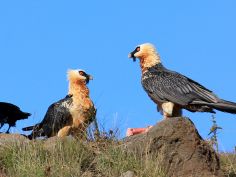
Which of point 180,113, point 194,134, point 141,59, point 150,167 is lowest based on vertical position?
point 150,167

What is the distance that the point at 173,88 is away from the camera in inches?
501

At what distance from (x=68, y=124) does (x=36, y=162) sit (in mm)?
3694

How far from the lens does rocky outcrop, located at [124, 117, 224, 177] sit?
34.1 ft

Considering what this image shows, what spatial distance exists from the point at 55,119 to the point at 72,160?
366cm

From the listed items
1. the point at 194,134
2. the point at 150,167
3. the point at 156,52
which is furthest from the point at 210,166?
the point at 156,52

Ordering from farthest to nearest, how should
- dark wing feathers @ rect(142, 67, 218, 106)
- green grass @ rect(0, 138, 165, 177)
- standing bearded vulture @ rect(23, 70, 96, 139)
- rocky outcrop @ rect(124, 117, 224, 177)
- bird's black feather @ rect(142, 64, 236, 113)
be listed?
standing bearded vulture @ rect(23, 70, 96, 139), dark wing feathers @ rect(142, 67, 218, 106), bird's black feather @ rect(142, 64, 236, 113), rocky outcrop @ rect(124, 117, 224, 177), green grass @ rect(0, 138, 165, 177)

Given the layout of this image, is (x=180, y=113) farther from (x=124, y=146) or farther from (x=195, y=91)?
(x=124, y=146)

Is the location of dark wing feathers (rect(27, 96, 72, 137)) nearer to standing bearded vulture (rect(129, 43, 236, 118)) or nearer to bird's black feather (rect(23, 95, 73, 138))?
bird's black feather (rect(23, 95, 73, 138))

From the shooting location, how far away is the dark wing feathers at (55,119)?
1380 centimetres

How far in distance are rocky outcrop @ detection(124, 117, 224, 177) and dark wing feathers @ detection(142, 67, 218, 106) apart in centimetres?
154

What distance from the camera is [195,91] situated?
41.1 ft

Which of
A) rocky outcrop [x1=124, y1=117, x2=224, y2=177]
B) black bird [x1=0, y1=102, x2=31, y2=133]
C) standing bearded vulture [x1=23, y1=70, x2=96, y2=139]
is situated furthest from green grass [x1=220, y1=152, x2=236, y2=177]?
black bird [x1=0, y1=102, x2=31, y2=133]

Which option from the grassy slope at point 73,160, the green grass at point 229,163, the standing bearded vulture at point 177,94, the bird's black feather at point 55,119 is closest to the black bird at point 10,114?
the bird's black feather at point 55,119

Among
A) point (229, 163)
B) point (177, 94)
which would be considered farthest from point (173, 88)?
point (229, 163)
